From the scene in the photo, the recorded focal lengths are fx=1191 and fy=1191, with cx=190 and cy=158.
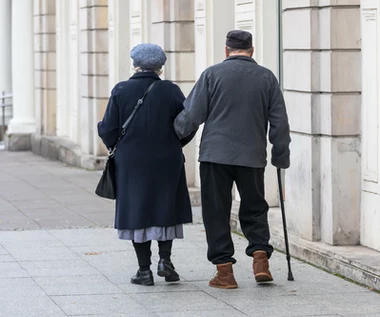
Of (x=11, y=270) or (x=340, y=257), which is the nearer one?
(x=340, y=257)

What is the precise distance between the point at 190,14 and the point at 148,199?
18.9 ft

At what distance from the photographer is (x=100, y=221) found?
39.8 feet

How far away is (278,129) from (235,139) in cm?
30

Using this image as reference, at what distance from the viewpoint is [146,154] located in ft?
27.4

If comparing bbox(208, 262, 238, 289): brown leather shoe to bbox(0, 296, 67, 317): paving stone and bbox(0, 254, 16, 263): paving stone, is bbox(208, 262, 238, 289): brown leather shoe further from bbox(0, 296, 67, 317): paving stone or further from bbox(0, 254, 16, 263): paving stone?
bbox(0, 254, 16, 263): paving stone

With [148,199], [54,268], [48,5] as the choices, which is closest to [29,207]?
[54,268]

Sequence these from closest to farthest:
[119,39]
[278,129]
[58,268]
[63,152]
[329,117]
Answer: [278,129]
[58,268]
[329,117]
[119,39]
[63,152]


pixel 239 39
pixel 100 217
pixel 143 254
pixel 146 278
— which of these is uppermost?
pixel 239 39

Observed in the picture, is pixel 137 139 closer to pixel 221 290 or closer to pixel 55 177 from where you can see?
pixel 221 290

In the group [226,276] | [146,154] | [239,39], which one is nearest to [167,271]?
[226,276]

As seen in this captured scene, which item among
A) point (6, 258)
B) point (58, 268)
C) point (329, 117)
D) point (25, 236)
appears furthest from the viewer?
point (25, 236)

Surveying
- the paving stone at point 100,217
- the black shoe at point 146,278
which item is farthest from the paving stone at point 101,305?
the paving stone at point 100,217

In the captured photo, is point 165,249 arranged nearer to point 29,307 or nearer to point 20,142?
point 29,307

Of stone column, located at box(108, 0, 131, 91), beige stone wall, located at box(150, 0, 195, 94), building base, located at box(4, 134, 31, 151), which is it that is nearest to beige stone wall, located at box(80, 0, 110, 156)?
stone column, located at box(108, 0, 131, 91)
